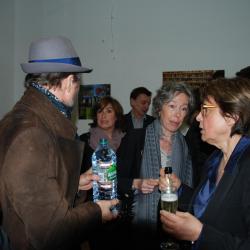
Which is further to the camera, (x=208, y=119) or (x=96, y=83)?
(x=96, y=83)

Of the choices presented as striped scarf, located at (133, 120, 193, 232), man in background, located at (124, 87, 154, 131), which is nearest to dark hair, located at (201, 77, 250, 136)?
striped scarf, located at (133, 120, 193, 232)

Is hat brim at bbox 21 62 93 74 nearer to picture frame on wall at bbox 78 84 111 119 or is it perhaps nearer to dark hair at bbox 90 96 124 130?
dark hair at bbox 90 96 124 130

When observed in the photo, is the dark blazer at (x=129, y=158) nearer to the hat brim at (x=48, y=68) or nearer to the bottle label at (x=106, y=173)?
the bottle label at (x=106, y=173)

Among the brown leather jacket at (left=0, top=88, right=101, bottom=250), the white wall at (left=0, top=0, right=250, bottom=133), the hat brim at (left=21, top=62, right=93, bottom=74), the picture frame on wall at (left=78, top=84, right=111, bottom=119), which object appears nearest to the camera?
the brown leather jacket at (left=0, top=88, right=101, bottom=250)

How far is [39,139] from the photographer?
1.12 meters

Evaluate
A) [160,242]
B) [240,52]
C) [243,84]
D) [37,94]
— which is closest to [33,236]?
[37,94]

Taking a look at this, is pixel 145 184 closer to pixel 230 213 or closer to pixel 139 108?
pixel 230 213

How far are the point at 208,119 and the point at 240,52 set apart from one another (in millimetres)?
3308

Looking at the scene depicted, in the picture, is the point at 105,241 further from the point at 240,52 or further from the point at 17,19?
the point at 17,19

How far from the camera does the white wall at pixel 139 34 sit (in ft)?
14.3

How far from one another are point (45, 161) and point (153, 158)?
1.16 meters

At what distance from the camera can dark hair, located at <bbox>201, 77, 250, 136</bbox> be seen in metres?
1.31

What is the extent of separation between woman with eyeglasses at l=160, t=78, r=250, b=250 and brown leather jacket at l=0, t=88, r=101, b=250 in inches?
17.5

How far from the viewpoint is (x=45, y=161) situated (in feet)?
3.64
